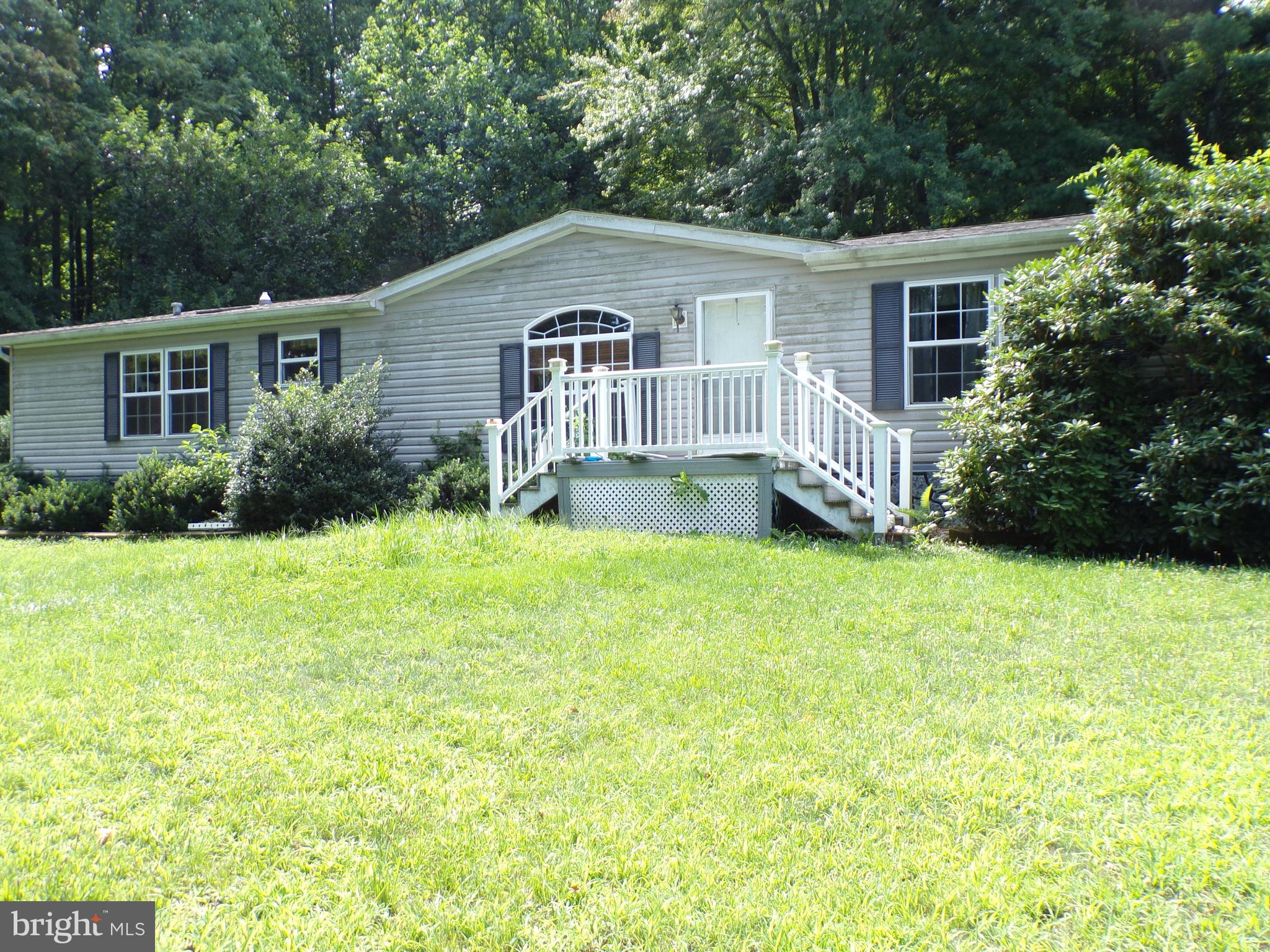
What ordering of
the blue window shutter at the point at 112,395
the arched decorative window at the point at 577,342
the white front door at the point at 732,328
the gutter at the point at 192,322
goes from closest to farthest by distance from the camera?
the white front door at the point at 732,328 → the arched decorative window at the point at 577,342 → the gutter at the point at 192,322 → the blue window shutter at the point at 112,395

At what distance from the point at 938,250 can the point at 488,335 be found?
634cm

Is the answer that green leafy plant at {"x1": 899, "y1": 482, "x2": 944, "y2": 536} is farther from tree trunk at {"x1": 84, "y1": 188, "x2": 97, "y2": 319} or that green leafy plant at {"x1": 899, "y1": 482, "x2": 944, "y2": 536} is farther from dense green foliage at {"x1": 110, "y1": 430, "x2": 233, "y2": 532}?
tree trunk at {"x1": 84, "y1": 188, "x2": 97, "y2": 319}

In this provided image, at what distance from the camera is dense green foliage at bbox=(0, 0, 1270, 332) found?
18.6 m

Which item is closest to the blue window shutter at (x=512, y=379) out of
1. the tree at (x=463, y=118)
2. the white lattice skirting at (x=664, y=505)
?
the white lattice skirting at (x=664, y=505)

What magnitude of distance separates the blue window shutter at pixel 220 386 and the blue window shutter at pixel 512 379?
17.2ft

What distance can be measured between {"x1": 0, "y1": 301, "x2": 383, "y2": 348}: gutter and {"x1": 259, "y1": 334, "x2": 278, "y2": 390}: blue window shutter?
11.5 inches

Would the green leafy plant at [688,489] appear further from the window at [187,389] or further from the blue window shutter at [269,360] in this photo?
the window at [187,389]

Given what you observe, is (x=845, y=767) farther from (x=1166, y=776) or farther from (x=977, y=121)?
(x=977, y=121)

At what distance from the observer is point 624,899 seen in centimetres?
248

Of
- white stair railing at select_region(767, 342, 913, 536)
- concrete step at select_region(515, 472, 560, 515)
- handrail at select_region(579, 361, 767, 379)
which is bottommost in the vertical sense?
concrete step at select_region(515, 472, 560, 515)

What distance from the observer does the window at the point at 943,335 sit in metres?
10.4

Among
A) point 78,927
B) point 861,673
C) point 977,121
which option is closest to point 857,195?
point 977,121

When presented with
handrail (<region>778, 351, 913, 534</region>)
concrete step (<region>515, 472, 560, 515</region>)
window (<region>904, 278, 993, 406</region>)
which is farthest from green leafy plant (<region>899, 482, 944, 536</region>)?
concrete step (<region>515, 472, 560, 515</region>)

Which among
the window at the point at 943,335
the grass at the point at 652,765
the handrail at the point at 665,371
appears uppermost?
the window at the point at 943,335
